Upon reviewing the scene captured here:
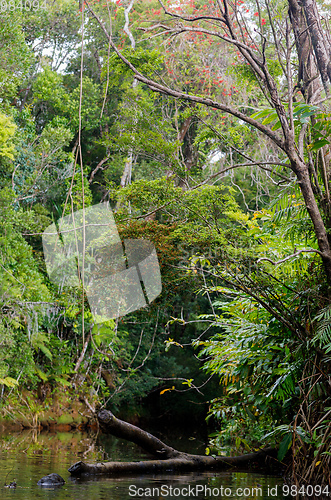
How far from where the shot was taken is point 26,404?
10945 mm

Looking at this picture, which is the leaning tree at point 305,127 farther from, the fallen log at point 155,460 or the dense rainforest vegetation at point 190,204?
the fallen log at point 155,460

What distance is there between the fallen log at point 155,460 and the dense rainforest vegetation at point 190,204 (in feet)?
0.72

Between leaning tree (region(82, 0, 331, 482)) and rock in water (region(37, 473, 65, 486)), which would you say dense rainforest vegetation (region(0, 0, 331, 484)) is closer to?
leaning tree (region(82, 0, 331, 482))

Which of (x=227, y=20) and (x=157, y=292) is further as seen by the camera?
(x=157, y=292)

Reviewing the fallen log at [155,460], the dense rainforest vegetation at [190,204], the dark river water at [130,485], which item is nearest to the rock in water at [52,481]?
the dark river water at [130,485]

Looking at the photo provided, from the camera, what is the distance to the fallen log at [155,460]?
180 inches

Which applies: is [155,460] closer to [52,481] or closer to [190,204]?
[52,481]

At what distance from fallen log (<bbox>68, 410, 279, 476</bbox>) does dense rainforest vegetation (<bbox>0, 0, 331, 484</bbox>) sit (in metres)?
0.22

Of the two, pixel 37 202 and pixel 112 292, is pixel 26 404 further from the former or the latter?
pixel 37 202

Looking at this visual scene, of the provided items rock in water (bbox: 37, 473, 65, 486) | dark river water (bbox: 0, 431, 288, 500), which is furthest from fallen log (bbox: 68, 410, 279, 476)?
rock in water (bbox: 37, 473, 65, 486)

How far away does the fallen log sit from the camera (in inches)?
180

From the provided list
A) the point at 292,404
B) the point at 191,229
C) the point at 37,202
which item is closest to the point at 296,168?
the point at 292,404

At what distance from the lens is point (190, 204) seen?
6441mm

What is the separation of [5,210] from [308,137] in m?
7.95
